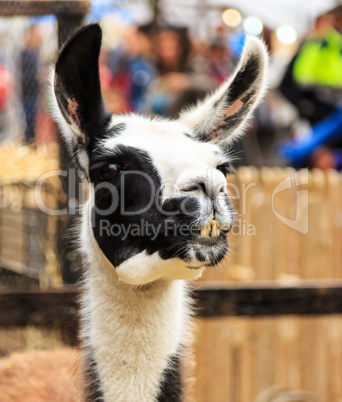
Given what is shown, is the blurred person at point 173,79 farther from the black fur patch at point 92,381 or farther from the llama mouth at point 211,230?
the llama mouth at point 211,230

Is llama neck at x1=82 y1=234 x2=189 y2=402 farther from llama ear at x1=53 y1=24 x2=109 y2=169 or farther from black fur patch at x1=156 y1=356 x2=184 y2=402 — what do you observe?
llama ear at x1=53 y1=24 x2=109 y2=169

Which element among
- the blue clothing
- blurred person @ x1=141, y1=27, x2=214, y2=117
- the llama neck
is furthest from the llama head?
the blue clothing

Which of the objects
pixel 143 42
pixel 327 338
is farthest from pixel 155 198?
pixel 143 42

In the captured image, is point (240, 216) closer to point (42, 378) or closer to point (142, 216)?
point (42, 378)

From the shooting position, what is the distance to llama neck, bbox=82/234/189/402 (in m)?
2.40

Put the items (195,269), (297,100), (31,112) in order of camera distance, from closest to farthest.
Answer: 1. (195,269)
2. (31,112)
3. (297,100)

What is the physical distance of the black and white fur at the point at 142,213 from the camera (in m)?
2.15

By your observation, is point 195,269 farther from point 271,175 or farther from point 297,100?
point 297,100

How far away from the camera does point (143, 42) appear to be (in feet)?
26.0

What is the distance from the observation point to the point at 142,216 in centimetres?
226

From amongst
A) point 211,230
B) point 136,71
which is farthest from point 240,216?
point 136,71

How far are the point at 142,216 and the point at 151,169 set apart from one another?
180mm

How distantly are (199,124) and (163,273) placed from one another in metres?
0.80

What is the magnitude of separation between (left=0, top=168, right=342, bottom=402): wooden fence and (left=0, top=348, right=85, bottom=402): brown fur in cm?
203
